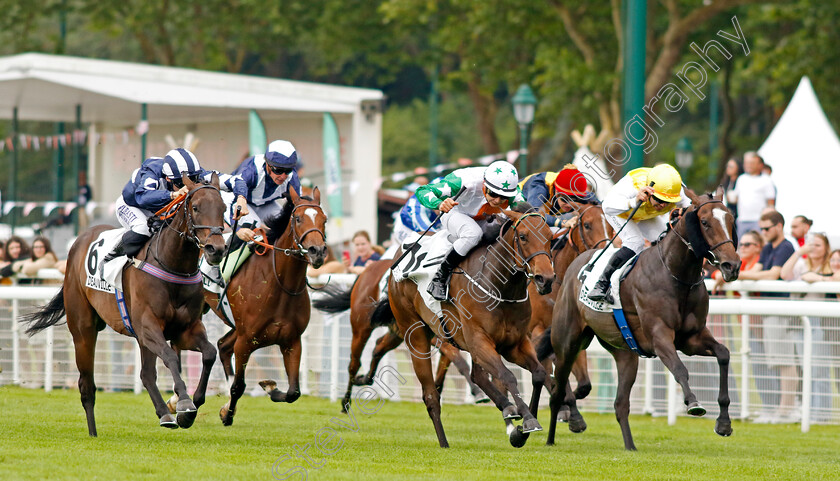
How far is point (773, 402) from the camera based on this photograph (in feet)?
32.7

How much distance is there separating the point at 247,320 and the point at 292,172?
44.2 inches

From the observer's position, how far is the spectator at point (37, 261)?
12.2 meters

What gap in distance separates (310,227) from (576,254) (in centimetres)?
237

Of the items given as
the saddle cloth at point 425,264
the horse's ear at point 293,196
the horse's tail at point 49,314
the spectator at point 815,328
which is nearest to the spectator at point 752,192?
the spectator at point 815,328

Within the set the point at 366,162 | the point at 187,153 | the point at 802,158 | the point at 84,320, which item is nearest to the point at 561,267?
the point at 187,153

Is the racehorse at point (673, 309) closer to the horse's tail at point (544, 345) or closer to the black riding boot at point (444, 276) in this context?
the horse's tail at point (544, 345)

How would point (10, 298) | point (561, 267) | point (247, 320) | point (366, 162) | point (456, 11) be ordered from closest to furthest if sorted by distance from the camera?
point (247, 320), point (561, 267), point (10, 298), point (366, 162), point (456, 11)

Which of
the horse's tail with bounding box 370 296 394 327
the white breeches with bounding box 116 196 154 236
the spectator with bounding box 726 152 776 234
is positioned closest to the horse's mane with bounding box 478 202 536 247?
the horse's tail with bounding box 370 296 394 327

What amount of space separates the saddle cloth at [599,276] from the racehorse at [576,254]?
59 cm

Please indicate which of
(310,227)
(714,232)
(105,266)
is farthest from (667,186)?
(105,266)

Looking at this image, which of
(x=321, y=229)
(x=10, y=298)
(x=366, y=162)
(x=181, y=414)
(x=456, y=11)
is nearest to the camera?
(x=181, y=414)

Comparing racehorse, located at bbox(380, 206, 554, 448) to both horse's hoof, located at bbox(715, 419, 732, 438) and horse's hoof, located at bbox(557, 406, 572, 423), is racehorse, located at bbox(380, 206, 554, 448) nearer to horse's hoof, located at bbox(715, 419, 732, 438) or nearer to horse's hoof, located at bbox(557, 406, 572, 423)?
horse's hoof, located at bbox(557, 406, 572, 423)

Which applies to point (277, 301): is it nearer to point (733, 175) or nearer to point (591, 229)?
point (591, 229)

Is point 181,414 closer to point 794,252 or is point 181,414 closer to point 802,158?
point 794,252
